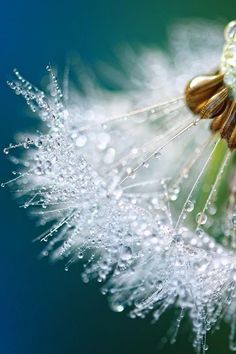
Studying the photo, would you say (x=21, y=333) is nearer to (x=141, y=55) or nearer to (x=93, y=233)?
(x=141, y=55)

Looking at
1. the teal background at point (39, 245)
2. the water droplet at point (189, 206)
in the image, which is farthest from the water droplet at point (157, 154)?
the teal background at point (39, 245)

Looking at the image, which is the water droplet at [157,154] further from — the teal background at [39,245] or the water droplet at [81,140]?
the teal background at [39,245]

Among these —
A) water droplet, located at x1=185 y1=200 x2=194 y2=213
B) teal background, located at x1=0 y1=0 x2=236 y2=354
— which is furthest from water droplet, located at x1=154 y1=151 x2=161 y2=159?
teal background, located at x1=0 y1=0 x2=236 y2=354

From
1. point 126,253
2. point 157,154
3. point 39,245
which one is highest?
point 39,245

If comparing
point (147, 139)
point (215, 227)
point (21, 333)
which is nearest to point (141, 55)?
point (147, 139)

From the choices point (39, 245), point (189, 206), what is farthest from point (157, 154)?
point (39, 245)

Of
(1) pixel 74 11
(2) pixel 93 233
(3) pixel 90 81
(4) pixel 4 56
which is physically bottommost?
(2) pixel 93 233

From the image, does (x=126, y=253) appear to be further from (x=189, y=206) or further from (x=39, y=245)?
(x=39, y=245)
